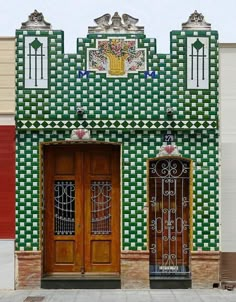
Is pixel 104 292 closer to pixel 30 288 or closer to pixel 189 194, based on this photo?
pixel 30 288

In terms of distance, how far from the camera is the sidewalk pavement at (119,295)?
342 inches

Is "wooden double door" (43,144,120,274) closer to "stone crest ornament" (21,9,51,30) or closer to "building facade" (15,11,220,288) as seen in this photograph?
"building facade" (15,11,220,288)

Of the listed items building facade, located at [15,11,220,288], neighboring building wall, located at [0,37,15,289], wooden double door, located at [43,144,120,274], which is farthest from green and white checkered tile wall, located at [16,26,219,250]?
wooden double door, located at [43,144,120,274]

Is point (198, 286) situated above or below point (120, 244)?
below

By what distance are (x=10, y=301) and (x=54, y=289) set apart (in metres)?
0.99

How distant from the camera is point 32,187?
31.0 ft

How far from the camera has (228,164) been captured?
9.47 metres

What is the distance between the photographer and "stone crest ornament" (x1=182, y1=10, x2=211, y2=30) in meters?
9.57

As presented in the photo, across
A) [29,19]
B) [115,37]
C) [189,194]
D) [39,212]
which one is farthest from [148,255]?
[29,19]

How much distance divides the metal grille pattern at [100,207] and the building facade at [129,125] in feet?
1.10

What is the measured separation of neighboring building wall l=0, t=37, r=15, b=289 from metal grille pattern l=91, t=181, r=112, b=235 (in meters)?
1.53

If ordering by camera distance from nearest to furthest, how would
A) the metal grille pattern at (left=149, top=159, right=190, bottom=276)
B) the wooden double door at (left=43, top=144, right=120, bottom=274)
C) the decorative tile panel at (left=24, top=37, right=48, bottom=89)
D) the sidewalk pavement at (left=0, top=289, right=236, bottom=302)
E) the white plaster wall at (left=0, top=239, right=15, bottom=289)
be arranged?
1. the sidewalk pavement at (left=0, top=289, right=236, bottom=302)
2. the white plaster wall at (left=0, top=239, right=15, bottom=289)
3. the decorative tile panel at (left=24, top=37, right=48, bottom=89)
4. the metal grille pattern at (left=149, top=159, right=190, bottom=276)
5. the wooden double door at (left=43, top=144, right=120, bottom=274)

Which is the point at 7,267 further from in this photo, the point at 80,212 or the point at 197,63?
the point at 197,63

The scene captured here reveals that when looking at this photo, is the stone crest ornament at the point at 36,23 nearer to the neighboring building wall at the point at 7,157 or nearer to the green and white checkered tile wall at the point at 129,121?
the green and white checkered tile wall at the point at 129,121
